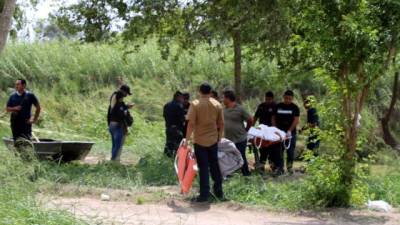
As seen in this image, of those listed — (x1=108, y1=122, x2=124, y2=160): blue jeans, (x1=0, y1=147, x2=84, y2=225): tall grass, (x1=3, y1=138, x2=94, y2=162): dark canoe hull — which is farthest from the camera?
(x1=108, y1=122, x2=124, y2=160): blue jeans

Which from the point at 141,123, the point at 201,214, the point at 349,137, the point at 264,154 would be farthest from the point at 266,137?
the point at 141,123

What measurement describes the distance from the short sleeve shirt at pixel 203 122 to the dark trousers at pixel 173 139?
4018 mm

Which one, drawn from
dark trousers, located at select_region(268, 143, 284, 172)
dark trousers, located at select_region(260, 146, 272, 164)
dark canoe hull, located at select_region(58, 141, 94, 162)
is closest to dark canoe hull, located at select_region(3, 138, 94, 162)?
dark canoe hull, located at select_region(58, 141, 94, 162)

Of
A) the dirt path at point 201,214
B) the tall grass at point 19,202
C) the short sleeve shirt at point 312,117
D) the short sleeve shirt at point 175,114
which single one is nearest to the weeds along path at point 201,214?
the dirt path at point 201,214

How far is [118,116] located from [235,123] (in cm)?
256

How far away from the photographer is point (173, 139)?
14.6 metres

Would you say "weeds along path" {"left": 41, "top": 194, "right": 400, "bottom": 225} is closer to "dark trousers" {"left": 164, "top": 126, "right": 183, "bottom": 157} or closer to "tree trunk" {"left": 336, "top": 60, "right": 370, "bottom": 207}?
"tree trunk" {"left": 336, "top": 60, "right": 370, "bottom": 207}

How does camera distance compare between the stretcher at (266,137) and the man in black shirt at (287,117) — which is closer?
the stretcher at (266,137)

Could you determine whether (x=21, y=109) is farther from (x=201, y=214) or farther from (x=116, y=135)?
(x=201, y=214)

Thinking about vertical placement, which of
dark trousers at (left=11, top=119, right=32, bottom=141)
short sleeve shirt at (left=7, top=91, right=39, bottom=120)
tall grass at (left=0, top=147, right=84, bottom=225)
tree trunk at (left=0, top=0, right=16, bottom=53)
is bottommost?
tall grass at (left=0, top=147, right=84, bottom=225)

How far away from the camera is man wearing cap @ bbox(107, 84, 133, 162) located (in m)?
14.0

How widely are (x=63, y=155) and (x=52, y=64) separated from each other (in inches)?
634

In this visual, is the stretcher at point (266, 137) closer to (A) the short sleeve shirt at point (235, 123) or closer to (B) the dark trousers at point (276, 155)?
(B) the dark trousers at point (276, 155)

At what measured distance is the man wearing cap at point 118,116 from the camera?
13992 millimetres
